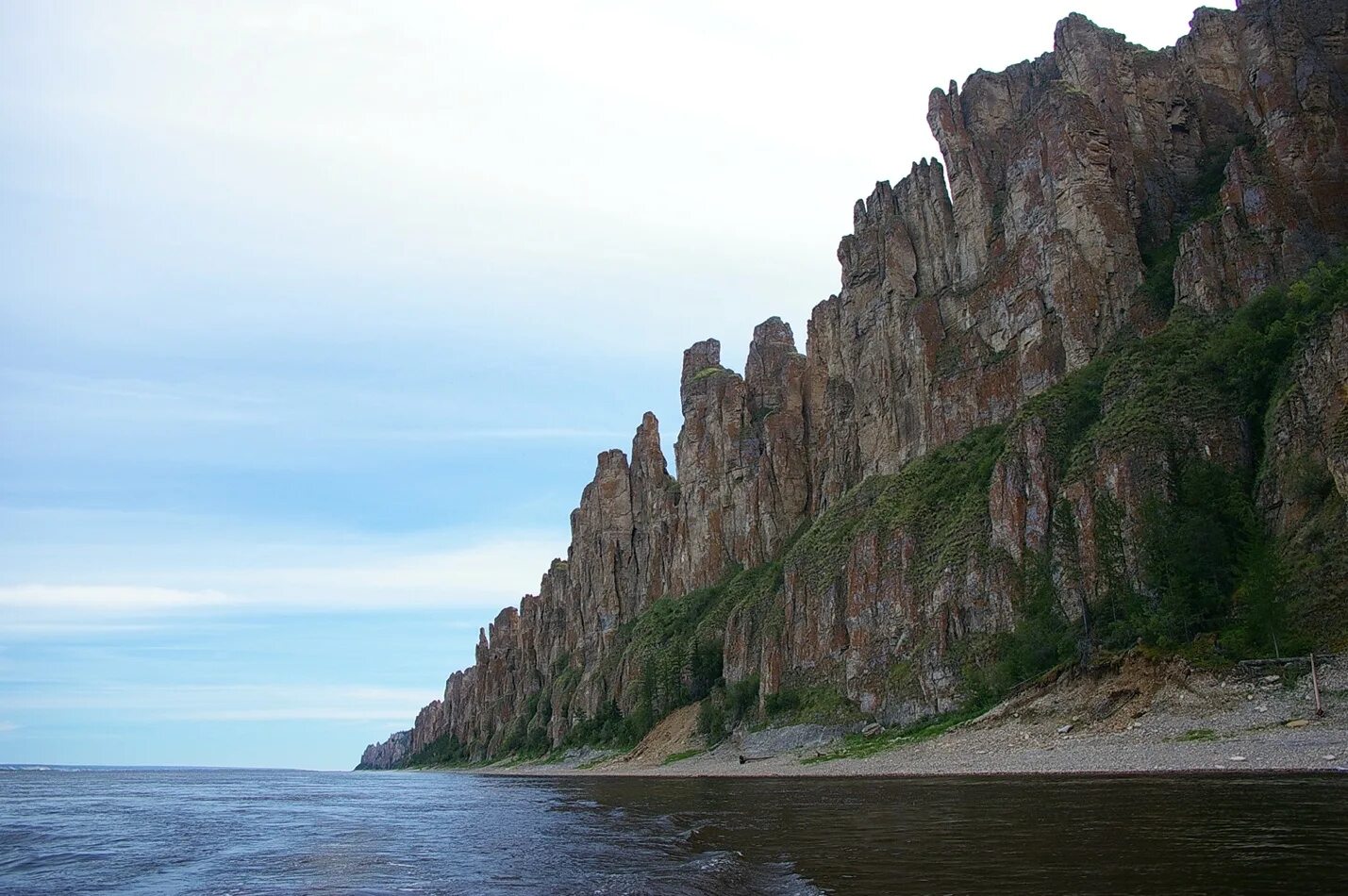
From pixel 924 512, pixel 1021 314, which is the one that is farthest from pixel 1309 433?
pixel 1021 314

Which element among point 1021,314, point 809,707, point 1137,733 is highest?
point 1021,314

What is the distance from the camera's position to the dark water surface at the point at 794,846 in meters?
18.2

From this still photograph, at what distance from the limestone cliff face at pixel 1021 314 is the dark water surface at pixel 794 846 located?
92.3ft

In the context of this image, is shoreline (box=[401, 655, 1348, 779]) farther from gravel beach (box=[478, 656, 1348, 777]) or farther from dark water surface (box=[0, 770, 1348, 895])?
dark water surface (box=[0, 770, 1348, 895])

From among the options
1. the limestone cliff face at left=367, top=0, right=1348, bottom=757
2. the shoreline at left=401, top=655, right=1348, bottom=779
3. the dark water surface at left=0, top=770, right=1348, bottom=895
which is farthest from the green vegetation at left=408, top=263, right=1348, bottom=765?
the dark water surface at left=0, top=770, right=1348, bottom=895

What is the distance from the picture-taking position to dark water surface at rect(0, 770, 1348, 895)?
1820 cm

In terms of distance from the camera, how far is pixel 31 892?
24578 mm

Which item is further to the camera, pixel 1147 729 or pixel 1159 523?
pixel 1159 523

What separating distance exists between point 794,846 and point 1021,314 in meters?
73.5

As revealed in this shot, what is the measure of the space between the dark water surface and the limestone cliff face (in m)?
28.1

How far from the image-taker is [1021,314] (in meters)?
89.4

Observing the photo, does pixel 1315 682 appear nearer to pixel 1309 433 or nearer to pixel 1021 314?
pixel 1309 433

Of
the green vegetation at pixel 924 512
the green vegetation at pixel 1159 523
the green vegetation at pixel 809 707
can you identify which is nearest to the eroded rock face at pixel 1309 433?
the green vegetation at pixel 1159 523

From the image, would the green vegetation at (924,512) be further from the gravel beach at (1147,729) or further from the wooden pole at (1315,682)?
the wooden pole at (1315,682)
